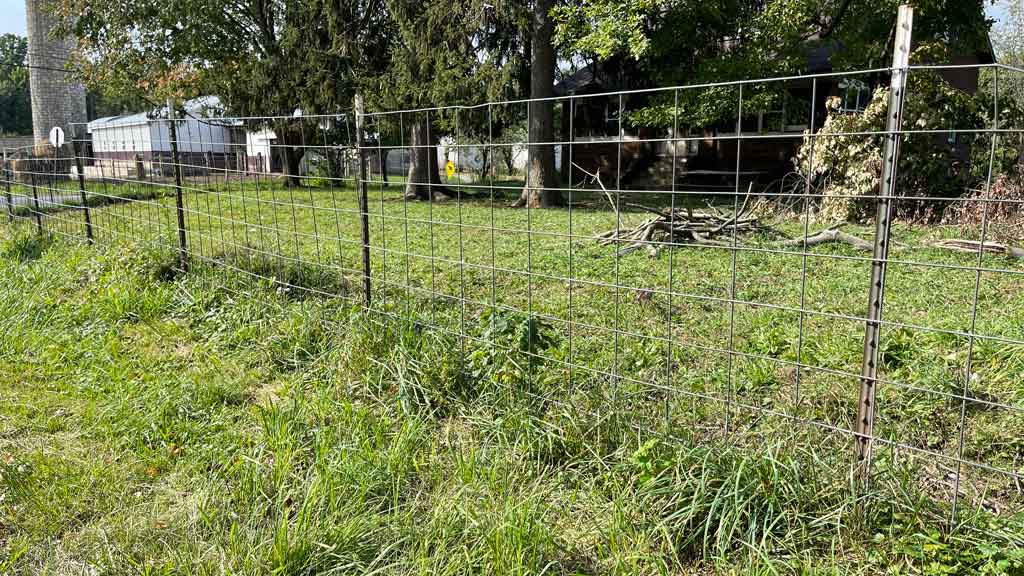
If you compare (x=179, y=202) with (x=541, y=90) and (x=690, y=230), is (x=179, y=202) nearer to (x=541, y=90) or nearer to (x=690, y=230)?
(x=690, y=230)

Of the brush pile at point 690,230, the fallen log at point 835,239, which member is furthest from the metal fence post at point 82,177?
the fallen log at point 835,239

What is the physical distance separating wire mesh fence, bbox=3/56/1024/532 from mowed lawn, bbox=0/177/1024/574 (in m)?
0.03

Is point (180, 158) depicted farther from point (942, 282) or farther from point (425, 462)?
point (942, 282)

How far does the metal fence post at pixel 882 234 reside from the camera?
2.07 metres

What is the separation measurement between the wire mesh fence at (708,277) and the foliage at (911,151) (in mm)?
50

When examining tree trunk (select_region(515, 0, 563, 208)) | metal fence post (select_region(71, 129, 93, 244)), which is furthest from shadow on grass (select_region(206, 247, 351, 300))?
tree trunk (select_region(515, 0, 563, 208))

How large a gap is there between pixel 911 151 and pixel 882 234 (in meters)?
10.0

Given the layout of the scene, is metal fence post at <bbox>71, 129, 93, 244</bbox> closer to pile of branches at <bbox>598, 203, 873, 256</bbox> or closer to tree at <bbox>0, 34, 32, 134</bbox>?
pile of branches at <bbox>598, 203, 873, 256</bbox>

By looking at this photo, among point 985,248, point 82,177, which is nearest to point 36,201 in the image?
point 82,177

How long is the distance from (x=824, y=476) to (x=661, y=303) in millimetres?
2759

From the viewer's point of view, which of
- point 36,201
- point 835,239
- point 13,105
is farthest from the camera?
point 13,105

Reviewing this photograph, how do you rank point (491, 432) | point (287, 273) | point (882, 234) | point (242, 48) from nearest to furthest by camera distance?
point (882, 234) → point (491, 432) → point (287, 273) → point (242, 48)

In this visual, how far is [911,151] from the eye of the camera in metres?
10.7

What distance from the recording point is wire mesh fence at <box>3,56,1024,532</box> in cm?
247
